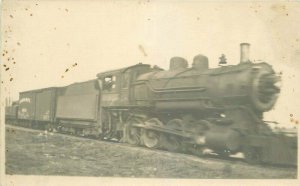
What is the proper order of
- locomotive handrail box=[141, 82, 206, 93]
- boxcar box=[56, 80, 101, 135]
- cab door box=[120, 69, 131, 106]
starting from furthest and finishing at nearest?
boxcar box=[56, 80, 101, 135] < cab door box=[120, 69, 131, 106] < locomotive handrail box=[141, 82, 206, 93]

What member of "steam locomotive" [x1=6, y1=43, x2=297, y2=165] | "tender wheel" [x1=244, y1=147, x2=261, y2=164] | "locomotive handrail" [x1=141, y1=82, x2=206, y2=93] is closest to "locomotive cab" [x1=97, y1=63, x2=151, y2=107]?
"steam locomotive" [x1=6, y1=43, x2=297, y2=165]

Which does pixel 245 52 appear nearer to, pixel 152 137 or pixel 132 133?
pixel 152 137

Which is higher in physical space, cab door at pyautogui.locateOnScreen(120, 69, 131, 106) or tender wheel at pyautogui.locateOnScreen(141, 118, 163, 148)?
cab door at pyautogui.locateOnScreen(120, 69, 131, 106)

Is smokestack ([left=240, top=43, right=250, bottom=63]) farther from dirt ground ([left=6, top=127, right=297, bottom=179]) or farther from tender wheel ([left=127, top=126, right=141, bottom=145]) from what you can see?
tender wheel ([left=127, top=126, right=141, bottom=145])

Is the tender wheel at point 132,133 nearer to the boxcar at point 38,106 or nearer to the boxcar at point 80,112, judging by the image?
the boxcar at point 80,112

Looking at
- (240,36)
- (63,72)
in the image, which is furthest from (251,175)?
(63,72)

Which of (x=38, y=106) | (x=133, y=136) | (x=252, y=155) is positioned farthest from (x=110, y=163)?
(x=38, y=106)

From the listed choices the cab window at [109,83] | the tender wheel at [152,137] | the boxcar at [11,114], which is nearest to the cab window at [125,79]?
the cab window at [109,83]

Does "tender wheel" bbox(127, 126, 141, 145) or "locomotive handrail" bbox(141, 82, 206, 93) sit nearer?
"locomotive handrail" bbox(141, 82, 206, 93)
